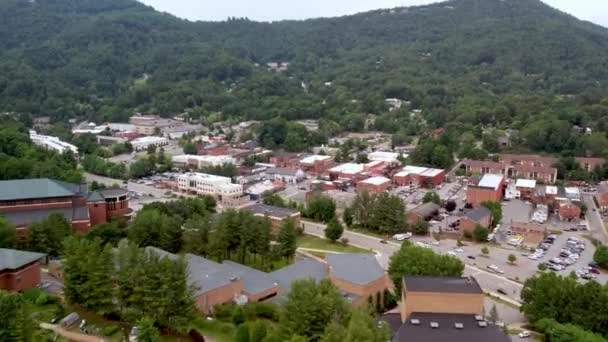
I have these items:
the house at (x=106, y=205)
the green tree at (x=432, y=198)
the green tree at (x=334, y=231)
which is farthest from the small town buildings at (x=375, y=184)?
the house at (x=106, y=205)

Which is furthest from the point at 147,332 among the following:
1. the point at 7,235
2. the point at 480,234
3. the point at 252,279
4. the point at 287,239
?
the point at 480,234

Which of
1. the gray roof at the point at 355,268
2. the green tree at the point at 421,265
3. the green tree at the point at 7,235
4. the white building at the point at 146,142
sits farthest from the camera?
the white building at the point at 146,142

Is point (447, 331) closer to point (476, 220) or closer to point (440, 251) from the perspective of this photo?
point (440, 251)

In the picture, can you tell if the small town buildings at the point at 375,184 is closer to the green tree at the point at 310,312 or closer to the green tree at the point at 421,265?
the green tree at the point at 421,265

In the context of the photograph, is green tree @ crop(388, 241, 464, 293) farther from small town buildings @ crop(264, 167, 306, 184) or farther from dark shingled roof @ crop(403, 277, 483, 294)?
small town buildings @ crop(264, 167, 306, 184)

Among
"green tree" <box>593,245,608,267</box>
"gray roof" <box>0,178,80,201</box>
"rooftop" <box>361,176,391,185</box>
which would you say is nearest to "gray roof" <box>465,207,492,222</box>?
"green tree" <box>593,245,608,267</box>

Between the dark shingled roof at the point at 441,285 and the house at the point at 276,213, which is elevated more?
the dark shingled roof at the point at 441,285

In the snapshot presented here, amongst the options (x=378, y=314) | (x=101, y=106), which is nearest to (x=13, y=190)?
(x=378, y=314)

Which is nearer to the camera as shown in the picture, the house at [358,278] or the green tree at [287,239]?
Result: the house at [358,278]
